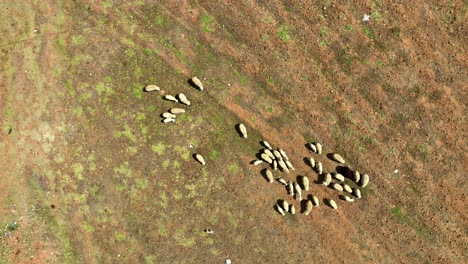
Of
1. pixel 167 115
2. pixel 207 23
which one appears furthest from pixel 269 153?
pixel 207 23

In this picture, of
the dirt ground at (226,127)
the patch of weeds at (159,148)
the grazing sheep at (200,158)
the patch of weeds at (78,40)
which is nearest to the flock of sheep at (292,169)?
the grazing sheep at (200,158)

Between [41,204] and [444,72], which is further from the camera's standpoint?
[444,72]

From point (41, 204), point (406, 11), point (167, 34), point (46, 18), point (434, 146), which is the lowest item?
point (41, 204)

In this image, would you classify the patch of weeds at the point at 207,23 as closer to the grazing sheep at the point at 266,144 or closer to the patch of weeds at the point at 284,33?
the patch of weeds at the point at 284,33

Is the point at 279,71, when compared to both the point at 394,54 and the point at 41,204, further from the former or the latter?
the point at 41,204

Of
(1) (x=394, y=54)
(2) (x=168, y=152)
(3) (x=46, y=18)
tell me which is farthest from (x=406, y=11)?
(3) (x=46, y=18)

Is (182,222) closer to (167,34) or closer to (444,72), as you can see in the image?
(167,34)

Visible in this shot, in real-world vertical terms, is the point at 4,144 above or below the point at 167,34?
below
